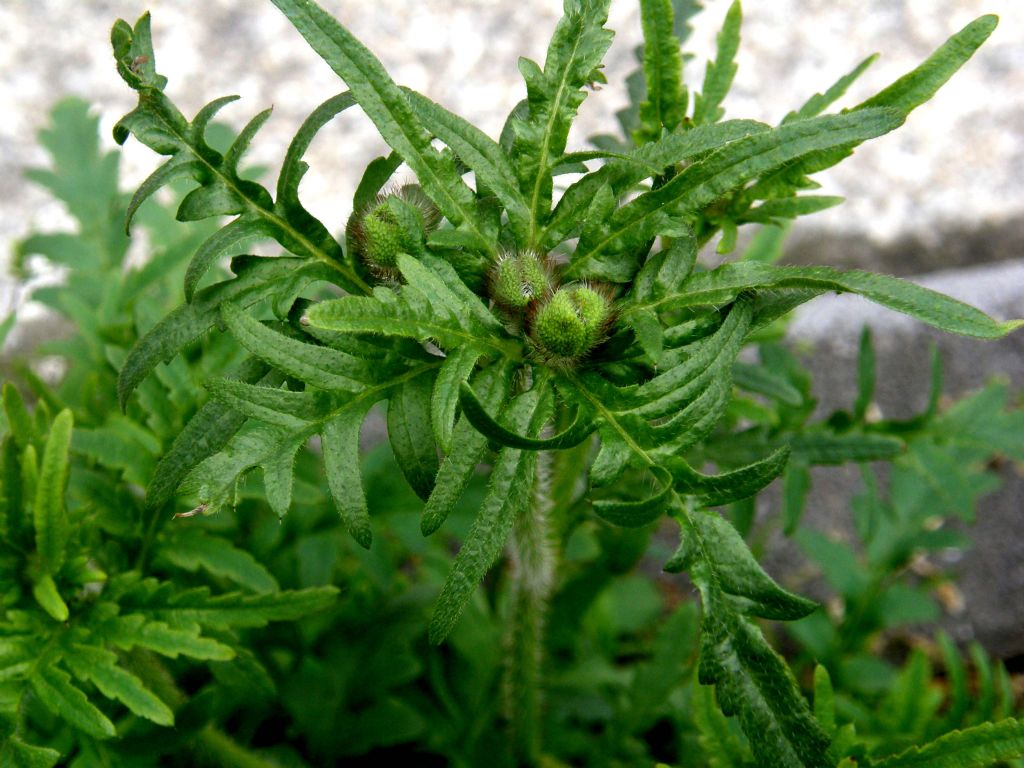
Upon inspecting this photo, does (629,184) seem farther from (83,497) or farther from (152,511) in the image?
(83,497)

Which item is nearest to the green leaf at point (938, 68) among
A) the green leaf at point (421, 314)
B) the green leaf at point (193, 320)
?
the green leaf at point (421, 314)

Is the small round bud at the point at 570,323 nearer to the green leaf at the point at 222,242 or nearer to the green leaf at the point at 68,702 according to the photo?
the green leaf at the point at 222,242

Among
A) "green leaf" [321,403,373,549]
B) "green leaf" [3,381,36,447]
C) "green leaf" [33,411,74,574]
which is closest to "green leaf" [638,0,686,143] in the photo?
"green leaf" [321,403,373,549]

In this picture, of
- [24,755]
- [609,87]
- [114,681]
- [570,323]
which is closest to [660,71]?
[570,323]

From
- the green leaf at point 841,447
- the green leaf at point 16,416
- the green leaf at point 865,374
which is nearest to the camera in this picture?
the green leaf at point 16,416

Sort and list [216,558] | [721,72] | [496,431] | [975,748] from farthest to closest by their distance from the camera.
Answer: [216,558], [721,72], [975,748], [496,431]

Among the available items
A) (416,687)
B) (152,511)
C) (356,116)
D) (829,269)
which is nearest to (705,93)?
(829,269)

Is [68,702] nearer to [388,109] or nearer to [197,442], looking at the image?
[197,442]

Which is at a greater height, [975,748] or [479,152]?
[479,152]
